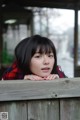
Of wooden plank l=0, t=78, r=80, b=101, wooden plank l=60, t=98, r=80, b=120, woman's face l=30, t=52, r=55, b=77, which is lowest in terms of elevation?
wooden plank l=60, t=98, r=80, b=120

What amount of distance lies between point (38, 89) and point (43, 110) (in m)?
0.11

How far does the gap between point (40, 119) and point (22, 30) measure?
884cm

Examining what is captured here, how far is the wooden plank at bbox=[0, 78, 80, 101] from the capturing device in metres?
1.59

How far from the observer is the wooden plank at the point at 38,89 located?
159 cm

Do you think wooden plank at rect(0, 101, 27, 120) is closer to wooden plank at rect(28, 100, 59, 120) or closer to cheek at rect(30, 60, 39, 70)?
wooden plank at rect(28, 100, 59, 120)

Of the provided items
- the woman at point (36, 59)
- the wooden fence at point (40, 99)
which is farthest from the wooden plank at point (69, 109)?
the woman at point (36, 59)

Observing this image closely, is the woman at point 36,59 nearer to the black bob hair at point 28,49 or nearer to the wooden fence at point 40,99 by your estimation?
the black bob hair at point 28,49

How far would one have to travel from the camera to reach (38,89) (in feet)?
5.32

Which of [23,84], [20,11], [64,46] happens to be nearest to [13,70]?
[23,84]

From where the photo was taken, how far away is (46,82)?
1636 millimetres

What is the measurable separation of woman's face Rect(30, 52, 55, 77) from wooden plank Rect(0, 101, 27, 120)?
27 cm

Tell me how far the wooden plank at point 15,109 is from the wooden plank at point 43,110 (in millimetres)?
30

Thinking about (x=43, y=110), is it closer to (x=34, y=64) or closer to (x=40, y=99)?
(x=40, y=99)

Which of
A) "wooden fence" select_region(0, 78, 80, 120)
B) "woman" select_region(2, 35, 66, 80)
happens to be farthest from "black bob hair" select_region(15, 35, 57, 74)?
"wooden fence" select_region(0, 78, 80, 120)
